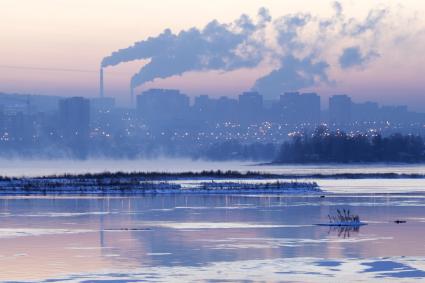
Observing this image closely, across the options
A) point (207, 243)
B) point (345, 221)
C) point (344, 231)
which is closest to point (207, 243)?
point (207, 243)

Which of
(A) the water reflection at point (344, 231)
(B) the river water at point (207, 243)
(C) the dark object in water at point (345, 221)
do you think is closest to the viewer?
(B) the river water at point (207, 243)

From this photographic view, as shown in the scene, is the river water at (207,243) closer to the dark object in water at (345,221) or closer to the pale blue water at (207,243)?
the pale blue water at (207,243)

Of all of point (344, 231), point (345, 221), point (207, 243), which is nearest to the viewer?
point (207, 243)

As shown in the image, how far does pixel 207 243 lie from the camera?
103 feet

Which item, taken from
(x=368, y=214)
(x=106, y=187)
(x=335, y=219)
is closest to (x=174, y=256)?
(x=335, y=219)

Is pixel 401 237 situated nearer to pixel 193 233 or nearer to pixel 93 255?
pixel 193 233

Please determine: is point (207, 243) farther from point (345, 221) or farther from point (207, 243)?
point (345, 221)

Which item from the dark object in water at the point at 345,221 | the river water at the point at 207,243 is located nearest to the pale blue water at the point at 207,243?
the river water at the point at 207,243

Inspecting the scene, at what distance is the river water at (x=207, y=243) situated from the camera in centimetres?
2472

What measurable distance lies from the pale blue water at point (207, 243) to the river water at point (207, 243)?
0.03 m

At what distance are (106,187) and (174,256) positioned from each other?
4076cm

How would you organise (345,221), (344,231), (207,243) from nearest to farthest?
(207,243) → (344,231) → (345,221)

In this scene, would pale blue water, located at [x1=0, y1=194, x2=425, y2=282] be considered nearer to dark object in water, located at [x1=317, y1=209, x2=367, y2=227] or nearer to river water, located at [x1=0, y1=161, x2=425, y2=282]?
river water, located at [x1=0, y1=161, x2=425, y2=282]

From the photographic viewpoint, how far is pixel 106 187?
224 ft
